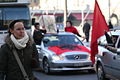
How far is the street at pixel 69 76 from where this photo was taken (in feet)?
43.5

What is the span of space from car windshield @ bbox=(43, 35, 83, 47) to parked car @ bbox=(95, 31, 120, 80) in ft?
10.3

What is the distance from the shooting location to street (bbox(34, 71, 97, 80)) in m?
13.2

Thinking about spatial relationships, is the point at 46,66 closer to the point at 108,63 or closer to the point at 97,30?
the point at 108,63

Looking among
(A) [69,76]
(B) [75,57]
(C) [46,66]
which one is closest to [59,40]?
(C) [46,66]

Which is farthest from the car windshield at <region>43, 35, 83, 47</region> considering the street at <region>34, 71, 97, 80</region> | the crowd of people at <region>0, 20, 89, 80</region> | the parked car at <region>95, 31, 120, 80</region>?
the crowd of people at <region>0, 20, 89, 80</region>

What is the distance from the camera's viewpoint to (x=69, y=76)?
13.8 metres

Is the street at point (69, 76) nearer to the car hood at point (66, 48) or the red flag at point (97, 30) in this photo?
the car hood at point (66, 48)

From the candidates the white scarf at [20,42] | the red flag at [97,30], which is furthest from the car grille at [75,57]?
the white scarf at [20,42]

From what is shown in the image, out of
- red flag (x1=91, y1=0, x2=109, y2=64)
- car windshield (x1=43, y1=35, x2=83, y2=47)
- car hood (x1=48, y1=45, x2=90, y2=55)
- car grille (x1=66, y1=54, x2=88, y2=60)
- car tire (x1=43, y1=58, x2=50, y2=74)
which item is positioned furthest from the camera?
car windshield (x1=43, y1=35, x2=83, y2=47)

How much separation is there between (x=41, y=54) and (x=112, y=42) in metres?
5.03

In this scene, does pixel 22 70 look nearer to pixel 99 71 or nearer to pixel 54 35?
pixel 99 71

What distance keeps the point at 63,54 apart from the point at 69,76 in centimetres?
80

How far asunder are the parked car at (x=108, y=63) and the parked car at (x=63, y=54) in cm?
213

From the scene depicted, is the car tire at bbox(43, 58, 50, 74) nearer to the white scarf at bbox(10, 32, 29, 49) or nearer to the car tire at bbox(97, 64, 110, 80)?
the car tire at bbox(97, 64, 110, 80)
